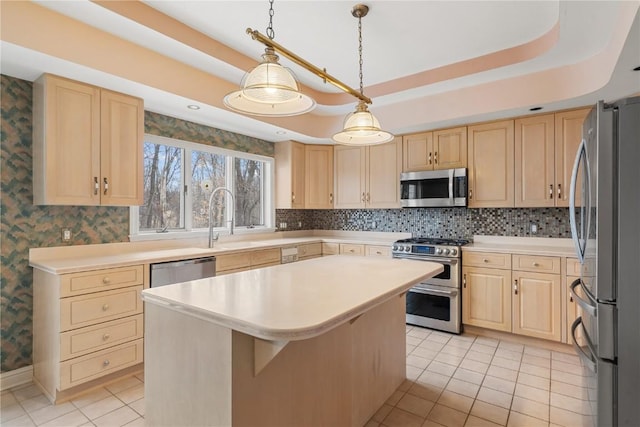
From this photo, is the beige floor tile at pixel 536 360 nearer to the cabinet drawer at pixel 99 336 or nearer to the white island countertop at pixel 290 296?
the white island countertop at pixel 290 296

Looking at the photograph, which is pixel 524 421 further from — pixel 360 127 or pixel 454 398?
pixel 360 127

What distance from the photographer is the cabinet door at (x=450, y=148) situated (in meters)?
3.77

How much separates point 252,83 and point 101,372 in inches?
91.7

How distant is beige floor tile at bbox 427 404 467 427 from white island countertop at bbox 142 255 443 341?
2.98 feet

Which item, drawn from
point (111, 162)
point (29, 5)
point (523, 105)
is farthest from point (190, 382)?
point (523, 105)

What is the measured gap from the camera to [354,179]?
463 centimetres

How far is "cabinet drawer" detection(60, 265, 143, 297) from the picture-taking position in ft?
7.23

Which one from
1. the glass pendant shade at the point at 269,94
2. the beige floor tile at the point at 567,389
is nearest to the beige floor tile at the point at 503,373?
the beige floor tile at the point at 567,389

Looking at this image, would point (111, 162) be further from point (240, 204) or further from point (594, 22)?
point (594, 22)

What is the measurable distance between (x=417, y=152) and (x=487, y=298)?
187 cm

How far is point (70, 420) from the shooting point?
203cm

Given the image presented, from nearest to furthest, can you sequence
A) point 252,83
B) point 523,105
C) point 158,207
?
point 252,83, point 523,105, point 158,207

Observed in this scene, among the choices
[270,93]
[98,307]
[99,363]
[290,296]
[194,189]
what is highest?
[270,93]

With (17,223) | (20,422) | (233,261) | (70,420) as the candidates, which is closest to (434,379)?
(233,261)
